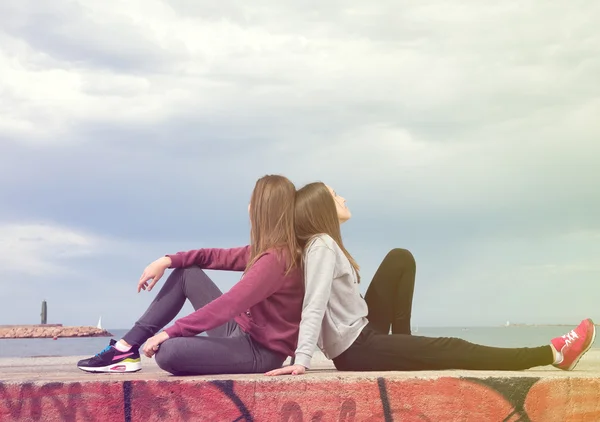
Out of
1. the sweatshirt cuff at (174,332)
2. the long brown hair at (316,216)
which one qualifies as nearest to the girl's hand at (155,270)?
the sweatshirt cuff at (174,332)

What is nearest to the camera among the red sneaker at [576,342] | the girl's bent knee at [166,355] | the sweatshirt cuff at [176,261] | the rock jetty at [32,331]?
the girl's bent knee at [166,355]

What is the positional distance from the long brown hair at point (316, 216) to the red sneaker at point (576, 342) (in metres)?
1.29

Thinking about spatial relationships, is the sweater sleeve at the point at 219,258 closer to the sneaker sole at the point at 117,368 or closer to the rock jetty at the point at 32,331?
the sneaker sole at the point at 117,368

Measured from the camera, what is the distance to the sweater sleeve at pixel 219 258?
4.12m

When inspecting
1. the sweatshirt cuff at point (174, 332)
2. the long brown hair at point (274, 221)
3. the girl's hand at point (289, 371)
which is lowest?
the girl's hand at point (289, 371)

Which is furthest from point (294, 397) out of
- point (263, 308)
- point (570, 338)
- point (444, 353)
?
point (570, 338)

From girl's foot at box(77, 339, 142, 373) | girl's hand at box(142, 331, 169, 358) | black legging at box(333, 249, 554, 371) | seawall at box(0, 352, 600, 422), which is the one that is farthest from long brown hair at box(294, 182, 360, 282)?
girl's foot at box(77, 339, 142, 373)

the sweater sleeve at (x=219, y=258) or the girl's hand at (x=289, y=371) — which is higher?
the sweater sleeve at (x=219, y=258)

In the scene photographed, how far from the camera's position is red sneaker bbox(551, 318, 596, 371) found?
3.82 m

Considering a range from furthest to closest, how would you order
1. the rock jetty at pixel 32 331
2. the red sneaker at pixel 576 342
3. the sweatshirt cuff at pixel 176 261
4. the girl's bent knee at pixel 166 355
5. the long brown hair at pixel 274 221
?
1. the rock jetty at pixel 32 331
2. the sweatshirt cuff at pixel 176 261
3. the red sneaker at pixel 576 342
4. the long brown hair at pixel 274 221
5. the girl's bent knee at pixel 166 355

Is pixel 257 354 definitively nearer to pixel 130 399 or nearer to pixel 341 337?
pixel 341 337

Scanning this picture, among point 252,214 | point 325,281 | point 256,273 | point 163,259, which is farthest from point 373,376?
point 163,259

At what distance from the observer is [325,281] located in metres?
3.53

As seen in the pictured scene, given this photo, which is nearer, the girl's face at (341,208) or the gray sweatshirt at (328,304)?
the gray sweatshirt at (328,304)
